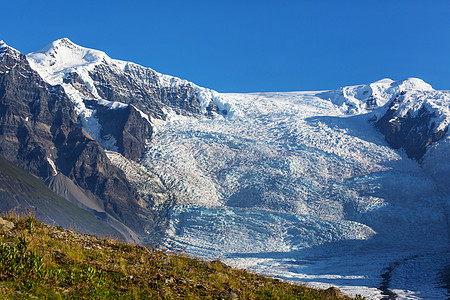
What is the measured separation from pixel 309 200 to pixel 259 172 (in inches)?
723

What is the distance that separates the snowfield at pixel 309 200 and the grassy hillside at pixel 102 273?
4194 cm

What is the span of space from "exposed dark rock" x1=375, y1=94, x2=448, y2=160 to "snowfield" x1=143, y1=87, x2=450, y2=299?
491 centimetres

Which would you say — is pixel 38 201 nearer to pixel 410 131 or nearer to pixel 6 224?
pixel 6 224

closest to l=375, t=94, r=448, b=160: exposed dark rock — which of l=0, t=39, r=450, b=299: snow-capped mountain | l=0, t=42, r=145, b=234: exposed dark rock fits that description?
l=0, t=39, r=450, b=299: snow-capped mountain

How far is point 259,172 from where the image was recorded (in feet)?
410

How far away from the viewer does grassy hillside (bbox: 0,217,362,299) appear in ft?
28.6

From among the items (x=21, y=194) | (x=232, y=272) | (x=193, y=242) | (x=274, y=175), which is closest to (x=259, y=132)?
(x=274, y=175)

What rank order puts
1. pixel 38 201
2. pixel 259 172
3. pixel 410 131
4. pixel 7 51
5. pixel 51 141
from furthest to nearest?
pixel 7 51 → pixel 410 131 → pixel 51 141 → pixel 259 172 → pixel 38 201

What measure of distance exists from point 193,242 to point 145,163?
1850 inches

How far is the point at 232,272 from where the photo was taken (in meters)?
14.6

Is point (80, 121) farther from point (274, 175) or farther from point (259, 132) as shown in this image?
point (274, 175)

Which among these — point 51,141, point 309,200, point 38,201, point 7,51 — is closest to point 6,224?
point 38,201

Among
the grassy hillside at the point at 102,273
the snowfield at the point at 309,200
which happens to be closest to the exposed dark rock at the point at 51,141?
the snowfield at the point at 309,200

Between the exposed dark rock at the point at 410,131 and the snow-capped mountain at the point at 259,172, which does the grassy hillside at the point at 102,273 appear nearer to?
the snow-capped mountain at the point at 259,172
